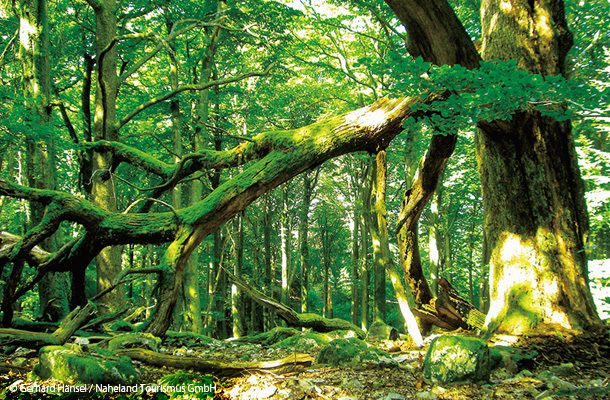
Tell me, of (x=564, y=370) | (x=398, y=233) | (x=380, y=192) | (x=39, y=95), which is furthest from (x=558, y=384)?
(x=39, y=95)

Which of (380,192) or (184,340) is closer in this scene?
(380,192)

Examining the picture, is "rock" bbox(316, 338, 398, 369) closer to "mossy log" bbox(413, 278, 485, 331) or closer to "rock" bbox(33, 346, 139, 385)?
"rock" bbox(33, 346, 139, 385)

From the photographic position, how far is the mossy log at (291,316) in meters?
6.11

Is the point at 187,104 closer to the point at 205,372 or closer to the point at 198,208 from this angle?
the point at 198,208

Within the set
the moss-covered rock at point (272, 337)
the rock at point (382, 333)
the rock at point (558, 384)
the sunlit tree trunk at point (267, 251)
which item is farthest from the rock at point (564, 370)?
the sunlit tree trunk at point (267, 251)

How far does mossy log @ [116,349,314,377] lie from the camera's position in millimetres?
2908

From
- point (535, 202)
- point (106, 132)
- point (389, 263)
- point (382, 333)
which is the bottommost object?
point (382, 333)

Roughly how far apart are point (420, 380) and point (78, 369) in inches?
101

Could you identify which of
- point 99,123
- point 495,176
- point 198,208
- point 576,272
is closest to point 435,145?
point 495,176

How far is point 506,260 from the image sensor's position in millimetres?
4270

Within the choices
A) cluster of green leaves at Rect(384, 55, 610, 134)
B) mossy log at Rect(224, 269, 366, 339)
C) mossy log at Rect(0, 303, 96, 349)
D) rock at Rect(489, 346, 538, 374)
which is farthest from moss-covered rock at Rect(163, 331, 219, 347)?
cluster of green leaves at Rect(384, 55, 610, 134)

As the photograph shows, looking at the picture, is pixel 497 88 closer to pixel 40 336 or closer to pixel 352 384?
pixel 352 384

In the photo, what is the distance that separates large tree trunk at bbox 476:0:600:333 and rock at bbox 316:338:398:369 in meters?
1.54

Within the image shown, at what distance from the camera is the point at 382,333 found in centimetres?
687
